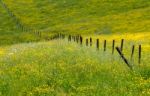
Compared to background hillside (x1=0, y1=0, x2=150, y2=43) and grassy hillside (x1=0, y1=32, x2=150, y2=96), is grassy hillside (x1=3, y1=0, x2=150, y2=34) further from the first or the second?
grassy hillside (x1=0, y1=32, x2=150, y2=96)

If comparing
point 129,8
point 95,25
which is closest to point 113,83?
point 95,25

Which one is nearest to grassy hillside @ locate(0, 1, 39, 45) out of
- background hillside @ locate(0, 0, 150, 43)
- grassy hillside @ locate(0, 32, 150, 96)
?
background hillside @ locate(0, 0, 150, 43)

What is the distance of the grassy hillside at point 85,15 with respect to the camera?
86.8 m

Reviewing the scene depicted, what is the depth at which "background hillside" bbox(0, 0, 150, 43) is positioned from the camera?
85.7 metres

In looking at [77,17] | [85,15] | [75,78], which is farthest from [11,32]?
[75,78]

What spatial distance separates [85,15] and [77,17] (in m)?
2.19

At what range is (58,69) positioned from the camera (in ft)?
76.8

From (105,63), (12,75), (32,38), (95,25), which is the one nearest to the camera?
(12,75)

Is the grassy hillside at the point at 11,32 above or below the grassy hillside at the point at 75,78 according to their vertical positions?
below

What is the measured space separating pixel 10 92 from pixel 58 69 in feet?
14.4

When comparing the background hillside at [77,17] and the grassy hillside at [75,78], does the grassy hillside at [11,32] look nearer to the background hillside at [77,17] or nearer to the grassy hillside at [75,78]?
the background hillside at [77,17]

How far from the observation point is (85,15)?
4122 inches

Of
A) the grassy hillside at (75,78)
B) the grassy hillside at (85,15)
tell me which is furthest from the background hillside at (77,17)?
the grassy hillside at (75,78)

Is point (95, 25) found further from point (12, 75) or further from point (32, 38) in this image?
point (12, 75)
